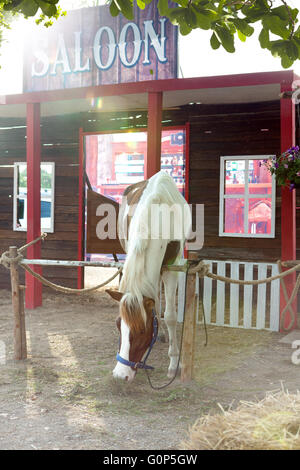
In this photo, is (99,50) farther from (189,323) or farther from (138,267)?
(189,323)

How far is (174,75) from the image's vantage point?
7.16m

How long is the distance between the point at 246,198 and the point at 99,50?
128 inches

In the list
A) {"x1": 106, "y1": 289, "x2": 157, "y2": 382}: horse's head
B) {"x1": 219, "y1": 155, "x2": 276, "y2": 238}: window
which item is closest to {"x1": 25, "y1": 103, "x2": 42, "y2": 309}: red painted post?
{"x1": 219, "y1": 155, "x2": 276, "y2": 238}: window

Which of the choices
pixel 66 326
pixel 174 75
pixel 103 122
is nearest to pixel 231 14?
pixel 174 75

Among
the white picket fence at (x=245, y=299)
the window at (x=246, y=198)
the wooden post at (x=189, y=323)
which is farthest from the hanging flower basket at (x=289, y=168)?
the wooden post at (x=189, y=323)

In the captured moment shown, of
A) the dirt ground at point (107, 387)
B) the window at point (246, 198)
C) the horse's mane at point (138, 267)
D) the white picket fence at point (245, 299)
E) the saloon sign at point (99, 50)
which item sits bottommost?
the dirt ground at point (107, 387)

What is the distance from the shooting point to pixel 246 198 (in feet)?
26.5

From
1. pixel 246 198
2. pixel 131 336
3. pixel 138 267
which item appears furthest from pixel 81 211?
pixel 131 336

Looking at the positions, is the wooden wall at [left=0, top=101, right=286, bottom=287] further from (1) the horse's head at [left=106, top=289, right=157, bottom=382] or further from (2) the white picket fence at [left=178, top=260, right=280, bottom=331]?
(1) the horse's head at [left=106, top=289, right=157, bottom=382]

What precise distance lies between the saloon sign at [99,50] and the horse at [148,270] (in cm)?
292

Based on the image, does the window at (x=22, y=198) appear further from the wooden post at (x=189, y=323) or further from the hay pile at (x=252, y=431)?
the hay pile at (x=252, y=431)

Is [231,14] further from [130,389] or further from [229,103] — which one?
[229,103]

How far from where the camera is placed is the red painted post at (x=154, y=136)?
664cm

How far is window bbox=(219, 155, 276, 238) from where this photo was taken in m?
8.05
